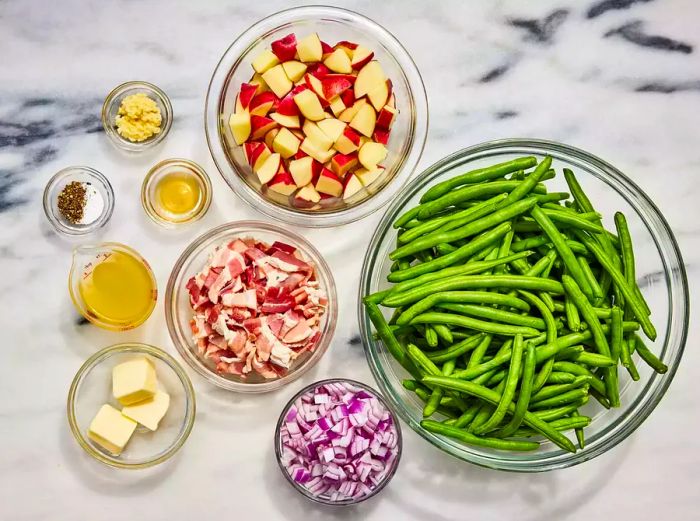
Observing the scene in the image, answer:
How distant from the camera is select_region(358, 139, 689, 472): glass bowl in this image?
2105mm

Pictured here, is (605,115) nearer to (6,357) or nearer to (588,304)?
(588,304)

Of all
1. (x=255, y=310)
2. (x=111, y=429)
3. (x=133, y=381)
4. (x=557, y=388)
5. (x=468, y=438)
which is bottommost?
(x=111, y=429)

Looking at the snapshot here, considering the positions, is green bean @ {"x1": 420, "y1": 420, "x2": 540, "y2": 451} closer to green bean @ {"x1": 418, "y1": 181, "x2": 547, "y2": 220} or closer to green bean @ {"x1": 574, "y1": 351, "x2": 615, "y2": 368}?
green bean @ {"x1": 574, "y1": 351, "x2": 615, "y2": 368}

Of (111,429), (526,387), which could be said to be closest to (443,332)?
(526,387)

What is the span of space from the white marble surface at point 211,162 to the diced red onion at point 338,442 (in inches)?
5.2

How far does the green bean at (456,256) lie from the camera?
6.32ft

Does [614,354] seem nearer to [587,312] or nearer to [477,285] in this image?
[587,312]

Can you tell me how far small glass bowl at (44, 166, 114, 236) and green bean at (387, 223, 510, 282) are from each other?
92 cm

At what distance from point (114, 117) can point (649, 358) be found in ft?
5.49

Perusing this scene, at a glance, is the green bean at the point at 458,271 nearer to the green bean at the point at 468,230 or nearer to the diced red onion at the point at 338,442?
the green bean at the point at 468,230

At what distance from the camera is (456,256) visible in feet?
6.38

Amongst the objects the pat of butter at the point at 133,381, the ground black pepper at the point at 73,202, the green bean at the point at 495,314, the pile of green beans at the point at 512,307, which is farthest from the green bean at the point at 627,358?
the ground black pepper at the point at 73,202

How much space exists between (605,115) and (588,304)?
72 cm

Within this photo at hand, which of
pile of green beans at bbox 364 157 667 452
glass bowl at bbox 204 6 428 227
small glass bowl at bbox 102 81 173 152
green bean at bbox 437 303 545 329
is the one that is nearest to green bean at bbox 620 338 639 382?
pile of green beans at bbox 364 157 667 452
